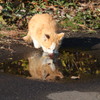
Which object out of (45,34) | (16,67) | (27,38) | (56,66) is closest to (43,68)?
(56,66)

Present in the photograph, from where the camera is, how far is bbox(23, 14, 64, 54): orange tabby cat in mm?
9234

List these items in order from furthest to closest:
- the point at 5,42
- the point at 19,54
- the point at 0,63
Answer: the point at 5,42, the point at 19,54, the point at 0,63

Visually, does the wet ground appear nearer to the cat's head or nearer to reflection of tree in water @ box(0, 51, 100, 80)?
reflection of tree in water @ box(0, 51, 100, 80)

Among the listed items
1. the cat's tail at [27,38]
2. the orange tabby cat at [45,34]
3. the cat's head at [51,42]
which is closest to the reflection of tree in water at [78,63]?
the cat's head at [51,42]

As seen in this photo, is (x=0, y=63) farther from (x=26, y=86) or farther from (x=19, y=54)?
(x=26, y=86)

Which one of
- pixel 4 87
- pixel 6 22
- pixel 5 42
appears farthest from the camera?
pixel 6 22

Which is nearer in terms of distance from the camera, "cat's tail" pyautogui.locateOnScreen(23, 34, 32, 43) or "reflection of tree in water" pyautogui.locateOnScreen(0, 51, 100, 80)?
"reflection of tree in water" pyautogui.locateOnScreen(0, 51, 100, 80)

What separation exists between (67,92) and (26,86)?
815 millimetres

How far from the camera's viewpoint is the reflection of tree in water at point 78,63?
787 cm

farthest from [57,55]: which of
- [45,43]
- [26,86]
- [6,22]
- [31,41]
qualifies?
[6,22]

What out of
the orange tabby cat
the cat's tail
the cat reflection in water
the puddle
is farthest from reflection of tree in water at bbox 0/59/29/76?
the cat's tail

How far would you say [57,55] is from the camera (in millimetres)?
9086

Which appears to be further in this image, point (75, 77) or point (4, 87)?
point (75, 77)

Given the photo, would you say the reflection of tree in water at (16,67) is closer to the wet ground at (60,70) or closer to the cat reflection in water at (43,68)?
the wet ground at (60,70)
